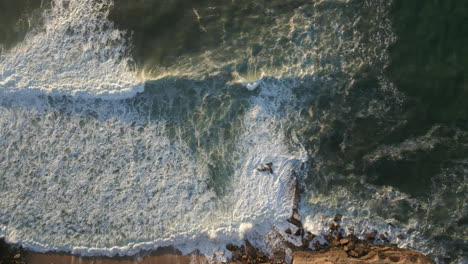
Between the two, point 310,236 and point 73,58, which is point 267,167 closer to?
point 310,236

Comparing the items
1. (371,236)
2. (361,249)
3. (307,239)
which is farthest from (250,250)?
(371,236)

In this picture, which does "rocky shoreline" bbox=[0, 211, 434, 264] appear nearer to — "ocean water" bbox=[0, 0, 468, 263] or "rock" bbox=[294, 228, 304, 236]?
"rock" bbox=[294, 228, 304, 236]

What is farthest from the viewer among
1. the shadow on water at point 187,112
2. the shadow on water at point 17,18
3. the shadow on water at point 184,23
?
the shadow on water at point 17,18

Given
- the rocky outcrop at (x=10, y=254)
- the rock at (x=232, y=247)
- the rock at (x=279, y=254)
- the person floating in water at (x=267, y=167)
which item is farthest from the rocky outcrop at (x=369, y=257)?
the rocky outcrop at (x=10, y=254)

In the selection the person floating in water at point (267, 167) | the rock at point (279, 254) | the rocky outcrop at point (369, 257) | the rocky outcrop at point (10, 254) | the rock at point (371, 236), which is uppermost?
the person floating in water at point (267, 167)

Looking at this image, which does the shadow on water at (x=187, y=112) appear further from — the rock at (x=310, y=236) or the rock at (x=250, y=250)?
the rock at (x=310, y=236)

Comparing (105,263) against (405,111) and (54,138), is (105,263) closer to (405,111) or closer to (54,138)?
(54,138)
